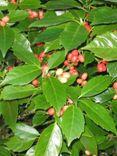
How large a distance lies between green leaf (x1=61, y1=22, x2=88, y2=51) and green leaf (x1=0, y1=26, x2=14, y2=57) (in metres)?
0.19

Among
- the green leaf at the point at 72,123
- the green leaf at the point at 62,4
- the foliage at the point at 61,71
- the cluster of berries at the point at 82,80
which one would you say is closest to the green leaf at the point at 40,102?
the foliage at the point at 61,71

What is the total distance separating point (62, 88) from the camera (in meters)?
1.10

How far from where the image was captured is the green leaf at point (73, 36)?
1.09 m

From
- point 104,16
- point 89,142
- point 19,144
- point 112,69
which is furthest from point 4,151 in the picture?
point 104,16

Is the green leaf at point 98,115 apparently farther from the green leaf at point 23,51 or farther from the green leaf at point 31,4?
the green leaf at point 31,4

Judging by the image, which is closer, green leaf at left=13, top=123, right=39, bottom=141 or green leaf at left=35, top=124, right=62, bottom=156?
green leaf at left=35, top=124, right=62, bottom=156

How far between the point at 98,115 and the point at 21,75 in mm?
288

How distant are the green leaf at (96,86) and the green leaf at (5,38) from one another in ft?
0.98

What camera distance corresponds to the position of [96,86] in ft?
3.86

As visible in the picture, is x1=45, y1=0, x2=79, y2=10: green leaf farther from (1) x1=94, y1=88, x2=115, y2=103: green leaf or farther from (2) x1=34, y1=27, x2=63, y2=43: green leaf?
(1) x1=94, y1=88, x2=115, y2=103: green leaf

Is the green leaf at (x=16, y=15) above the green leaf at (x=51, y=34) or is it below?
above

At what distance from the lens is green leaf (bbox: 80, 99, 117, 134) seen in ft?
3.60

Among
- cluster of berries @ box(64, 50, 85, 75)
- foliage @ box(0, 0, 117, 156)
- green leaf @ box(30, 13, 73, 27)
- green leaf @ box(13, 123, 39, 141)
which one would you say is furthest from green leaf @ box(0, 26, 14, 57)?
green leaf @ box(13, 123, 39, 141)

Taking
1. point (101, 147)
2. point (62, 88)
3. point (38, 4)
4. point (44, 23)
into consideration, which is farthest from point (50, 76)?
point (101, 147)
